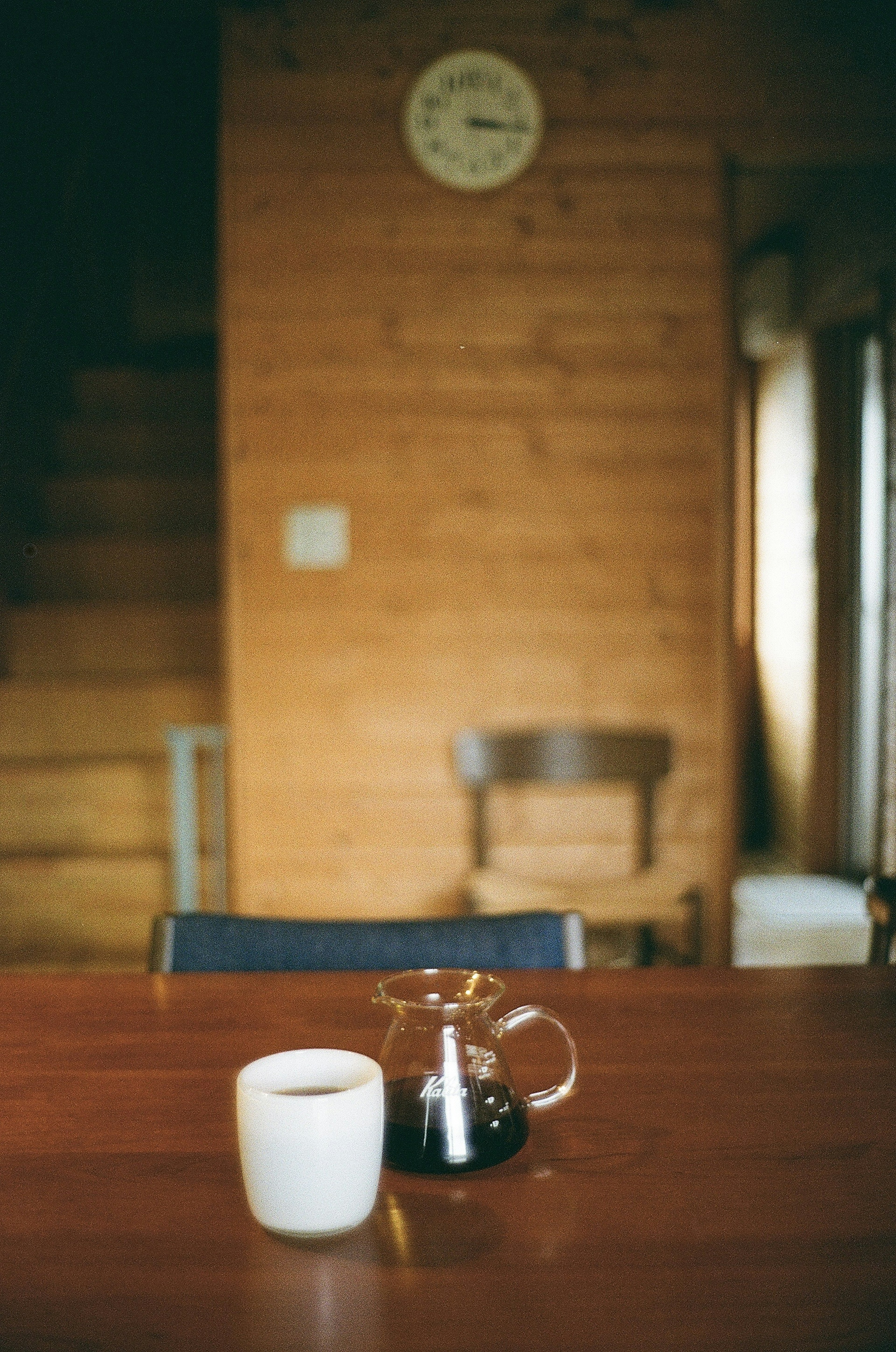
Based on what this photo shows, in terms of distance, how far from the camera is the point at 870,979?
121 centimetres

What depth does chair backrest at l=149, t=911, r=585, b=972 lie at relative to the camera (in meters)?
1.32

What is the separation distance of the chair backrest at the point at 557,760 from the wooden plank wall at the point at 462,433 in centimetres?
9

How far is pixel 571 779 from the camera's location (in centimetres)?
288

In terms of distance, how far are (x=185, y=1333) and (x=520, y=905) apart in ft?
6.72

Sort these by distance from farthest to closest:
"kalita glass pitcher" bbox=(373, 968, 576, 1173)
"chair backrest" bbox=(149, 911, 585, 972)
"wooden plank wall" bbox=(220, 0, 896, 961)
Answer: "wooden plank wall" bbox=(220, 0, 896, 961) → "chair backrest" bbox=(149, 911, 585, 972) → "kalita glass pitcher" bbox=(373, 968, 576, 1173)

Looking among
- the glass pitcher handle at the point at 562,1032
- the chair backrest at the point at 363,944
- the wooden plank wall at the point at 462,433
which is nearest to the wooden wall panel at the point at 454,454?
the wooden plank wall at the point at 462,433

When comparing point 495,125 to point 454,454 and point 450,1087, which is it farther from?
point 450,1087

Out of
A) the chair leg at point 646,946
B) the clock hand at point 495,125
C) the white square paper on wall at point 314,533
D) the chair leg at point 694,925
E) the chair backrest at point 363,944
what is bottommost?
the chair leg at point 646,946

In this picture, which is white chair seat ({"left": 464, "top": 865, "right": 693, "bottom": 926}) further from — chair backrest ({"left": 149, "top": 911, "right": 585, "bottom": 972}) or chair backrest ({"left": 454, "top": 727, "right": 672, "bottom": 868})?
chair backrest ({"left": 149, "top": 911, "right": 585, "bottom": 972})

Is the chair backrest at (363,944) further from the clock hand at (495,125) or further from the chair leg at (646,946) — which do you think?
the clock hand at (495,125)

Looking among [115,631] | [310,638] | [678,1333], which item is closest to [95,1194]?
[678,1333]

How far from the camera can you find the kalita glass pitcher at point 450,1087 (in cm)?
76

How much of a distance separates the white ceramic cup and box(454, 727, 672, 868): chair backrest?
219cm

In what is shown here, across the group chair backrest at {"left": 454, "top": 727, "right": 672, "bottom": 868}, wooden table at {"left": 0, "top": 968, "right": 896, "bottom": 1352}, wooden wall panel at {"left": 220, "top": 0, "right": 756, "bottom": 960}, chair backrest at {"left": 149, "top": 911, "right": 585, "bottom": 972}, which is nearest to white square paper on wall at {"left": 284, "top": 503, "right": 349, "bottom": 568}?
wooden wall panel at {"left": 220, "top": 0, "right": 756, "bottom": 960}
